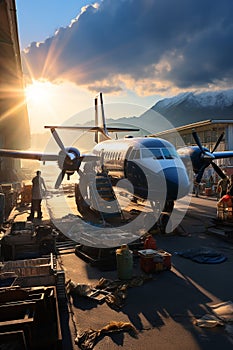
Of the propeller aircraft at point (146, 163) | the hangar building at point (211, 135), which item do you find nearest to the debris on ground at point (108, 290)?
the propeller aircraft at point (146, 163)

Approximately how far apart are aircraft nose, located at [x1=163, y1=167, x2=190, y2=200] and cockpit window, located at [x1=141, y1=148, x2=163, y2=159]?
1.18 meters

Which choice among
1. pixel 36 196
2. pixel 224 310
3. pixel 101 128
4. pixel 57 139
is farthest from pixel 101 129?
pixel 224 310

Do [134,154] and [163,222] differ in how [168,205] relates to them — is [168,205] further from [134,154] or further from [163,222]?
[134,154]

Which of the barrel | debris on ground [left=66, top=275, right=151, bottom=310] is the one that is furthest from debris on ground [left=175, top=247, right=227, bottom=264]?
the barrel

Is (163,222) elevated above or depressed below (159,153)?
below

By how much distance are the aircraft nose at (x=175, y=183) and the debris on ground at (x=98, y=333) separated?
24.5 ft

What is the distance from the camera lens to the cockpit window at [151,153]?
14328 millimetres

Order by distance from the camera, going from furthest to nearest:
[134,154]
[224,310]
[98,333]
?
[134,154] < [224,310] < [98,333]

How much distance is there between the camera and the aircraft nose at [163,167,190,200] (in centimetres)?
1280

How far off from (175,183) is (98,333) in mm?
8061

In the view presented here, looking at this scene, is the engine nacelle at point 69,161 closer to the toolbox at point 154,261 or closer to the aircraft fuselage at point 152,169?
the aircraft fuselage at point 152,169

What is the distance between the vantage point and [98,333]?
5602 millimetres

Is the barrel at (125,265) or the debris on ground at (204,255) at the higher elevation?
the barrel at (125,265)

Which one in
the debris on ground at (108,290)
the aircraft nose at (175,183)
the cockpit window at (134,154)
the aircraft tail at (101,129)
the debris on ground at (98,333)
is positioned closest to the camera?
the debris on ground at (98,333)
